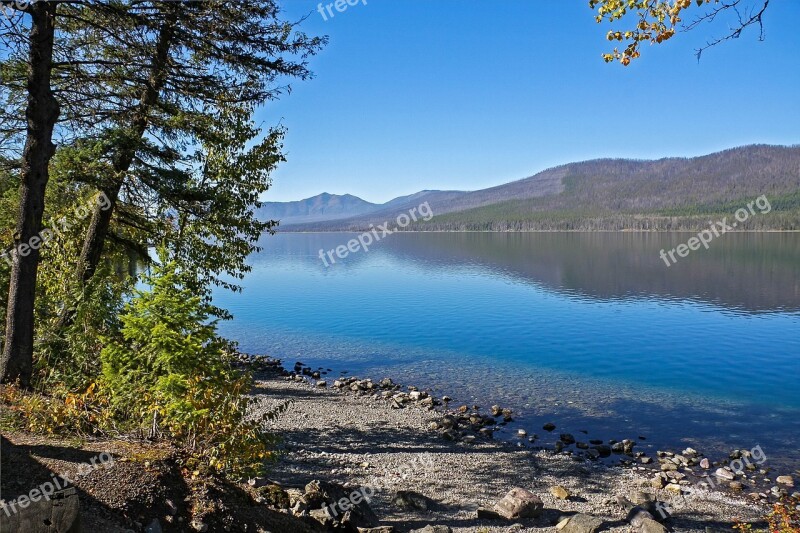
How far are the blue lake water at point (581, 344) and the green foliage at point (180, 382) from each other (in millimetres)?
14278

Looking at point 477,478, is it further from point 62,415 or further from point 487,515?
point 62,415

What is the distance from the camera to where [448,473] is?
49.7 feet

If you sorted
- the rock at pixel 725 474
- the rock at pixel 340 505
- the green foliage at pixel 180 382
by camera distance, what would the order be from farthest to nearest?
the rock at pixel 725 474
the rock at pixel 340 505
the green foliage at pixel 180 382

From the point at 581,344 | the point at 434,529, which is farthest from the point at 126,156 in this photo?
the point at 581,344

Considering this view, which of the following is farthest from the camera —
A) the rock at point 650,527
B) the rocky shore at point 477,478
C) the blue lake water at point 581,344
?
the blue lake water at point 581,344

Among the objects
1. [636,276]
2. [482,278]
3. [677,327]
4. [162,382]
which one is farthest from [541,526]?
[636,276]

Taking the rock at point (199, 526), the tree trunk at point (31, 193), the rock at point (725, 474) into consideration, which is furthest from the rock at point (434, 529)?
the rock at point (725, 474)

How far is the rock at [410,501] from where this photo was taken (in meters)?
12.3

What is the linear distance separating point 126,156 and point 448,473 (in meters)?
12.3

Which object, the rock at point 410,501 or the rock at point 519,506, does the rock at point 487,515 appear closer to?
the rock at point 519,506

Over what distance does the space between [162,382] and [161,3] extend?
9460 millimetres

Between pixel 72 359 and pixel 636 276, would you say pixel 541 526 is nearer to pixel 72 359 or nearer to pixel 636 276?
pixel 72 359

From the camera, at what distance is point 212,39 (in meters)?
14.5

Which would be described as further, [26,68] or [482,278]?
[482,278]
